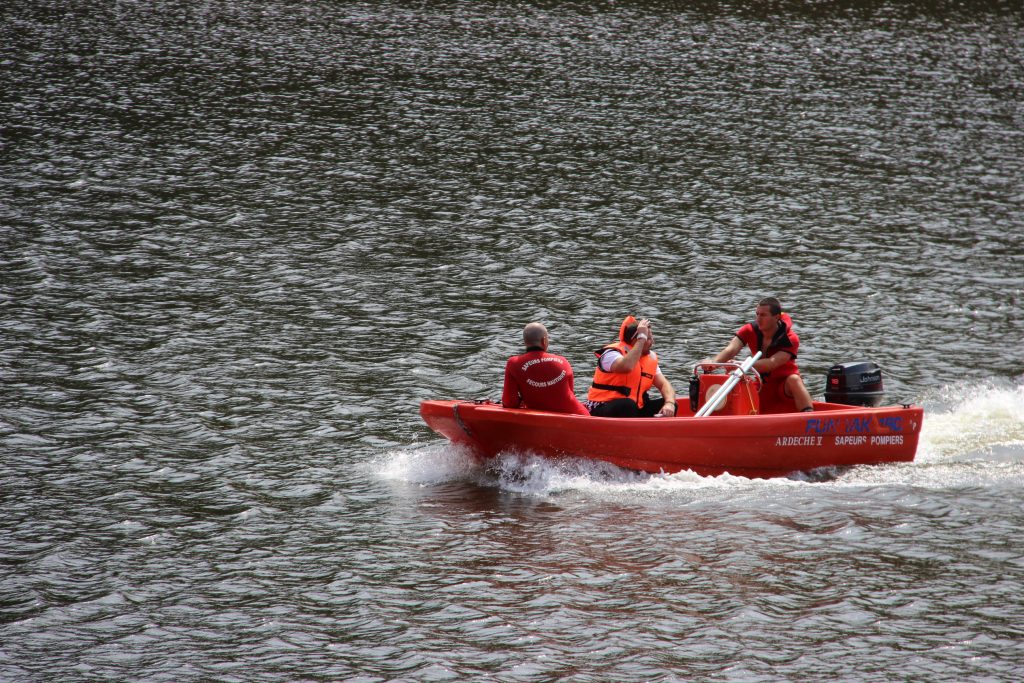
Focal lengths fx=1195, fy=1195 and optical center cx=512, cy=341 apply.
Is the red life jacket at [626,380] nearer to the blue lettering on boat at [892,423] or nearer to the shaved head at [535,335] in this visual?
the shaved head at [535,335]

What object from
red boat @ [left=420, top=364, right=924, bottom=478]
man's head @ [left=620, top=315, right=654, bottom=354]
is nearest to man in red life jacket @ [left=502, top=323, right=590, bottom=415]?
red boat @ [left=420, top=364, right=924, bottom=478]

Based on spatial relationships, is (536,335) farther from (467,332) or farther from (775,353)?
(467,332)

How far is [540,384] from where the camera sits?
11.7m

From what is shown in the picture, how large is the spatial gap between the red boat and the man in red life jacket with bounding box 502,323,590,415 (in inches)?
8.0

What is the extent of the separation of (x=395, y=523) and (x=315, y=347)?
5.59m

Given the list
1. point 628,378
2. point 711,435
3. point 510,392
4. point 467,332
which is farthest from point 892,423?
point 467,332

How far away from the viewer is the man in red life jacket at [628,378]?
12.1 meters

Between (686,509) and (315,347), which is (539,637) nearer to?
(686,509)

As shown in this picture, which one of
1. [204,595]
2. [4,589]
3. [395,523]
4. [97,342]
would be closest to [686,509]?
[395,523]

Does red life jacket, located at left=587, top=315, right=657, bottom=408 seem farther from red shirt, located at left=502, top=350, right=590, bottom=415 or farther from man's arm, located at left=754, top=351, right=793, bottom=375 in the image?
man's arm, located at left=754, top=351, right=793, bottom=375

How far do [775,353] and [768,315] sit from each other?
0.43 metres

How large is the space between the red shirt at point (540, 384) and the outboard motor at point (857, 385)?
303 centimetres

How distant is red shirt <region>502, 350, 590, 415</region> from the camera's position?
11.7m

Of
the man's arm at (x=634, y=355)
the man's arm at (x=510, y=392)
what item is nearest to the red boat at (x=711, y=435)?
the man's arm at (x=510, y=392)
